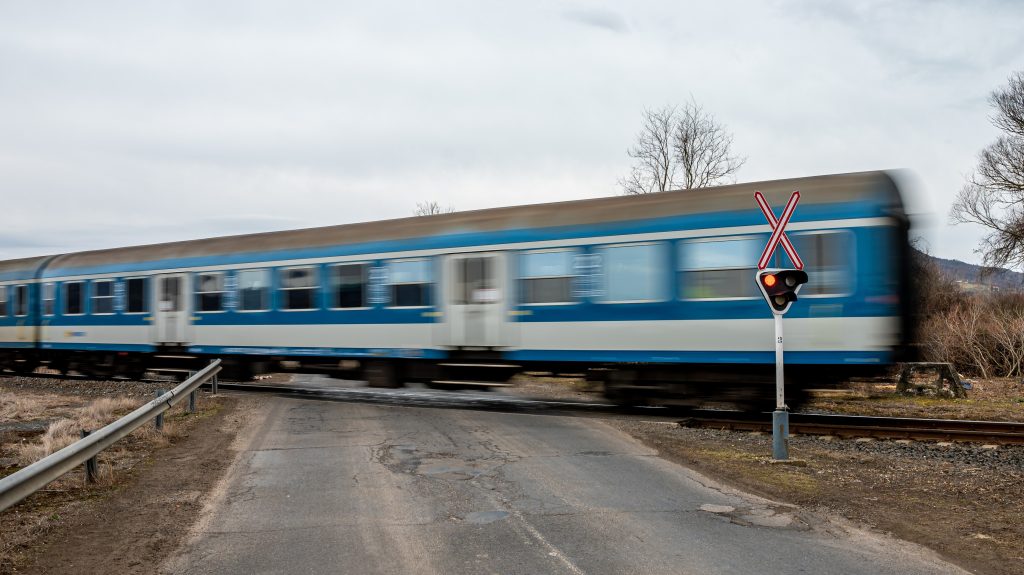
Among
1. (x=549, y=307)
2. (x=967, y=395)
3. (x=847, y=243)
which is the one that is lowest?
(x=967, y=395)

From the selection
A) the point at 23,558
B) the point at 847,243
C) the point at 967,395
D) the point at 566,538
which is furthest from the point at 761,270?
the point at 967,395

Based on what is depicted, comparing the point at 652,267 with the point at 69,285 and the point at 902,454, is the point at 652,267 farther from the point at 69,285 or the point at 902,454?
the point at 69,285

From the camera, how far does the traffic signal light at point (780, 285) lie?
885 cm

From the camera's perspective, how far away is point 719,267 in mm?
12102

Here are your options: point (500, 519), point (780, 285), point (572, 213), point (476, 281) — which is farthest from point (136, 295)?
point (780, 285)

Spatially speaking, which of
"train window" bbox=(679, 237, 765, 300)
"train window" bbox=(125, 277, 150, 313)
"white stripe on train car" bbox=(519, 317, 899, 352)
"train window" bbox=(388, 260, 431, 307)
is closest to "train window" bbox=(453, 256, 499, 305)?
"train window" bbox=(388, 260, 431, 307)

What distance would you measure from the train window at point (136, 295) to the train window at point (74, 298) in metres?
2.05

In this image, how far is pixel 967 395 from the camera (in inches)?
712

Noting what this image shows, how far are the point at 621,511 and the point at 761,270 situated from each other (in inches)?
140

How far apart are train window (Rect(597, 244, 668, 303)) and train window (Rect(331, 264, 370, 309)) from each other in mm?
4999

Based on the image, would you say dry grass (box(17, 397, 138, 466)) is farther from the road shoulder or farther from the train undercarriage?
the train undercarriage

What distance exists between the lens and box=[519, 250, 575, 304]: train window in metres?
13.4

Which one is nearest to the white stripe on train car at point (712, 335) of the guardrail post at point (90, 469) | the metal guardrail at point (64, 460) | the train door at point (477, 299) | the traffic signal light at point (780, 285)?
the train door at point (477, 299)

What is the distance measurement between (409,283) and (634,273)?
4467 millimetres
